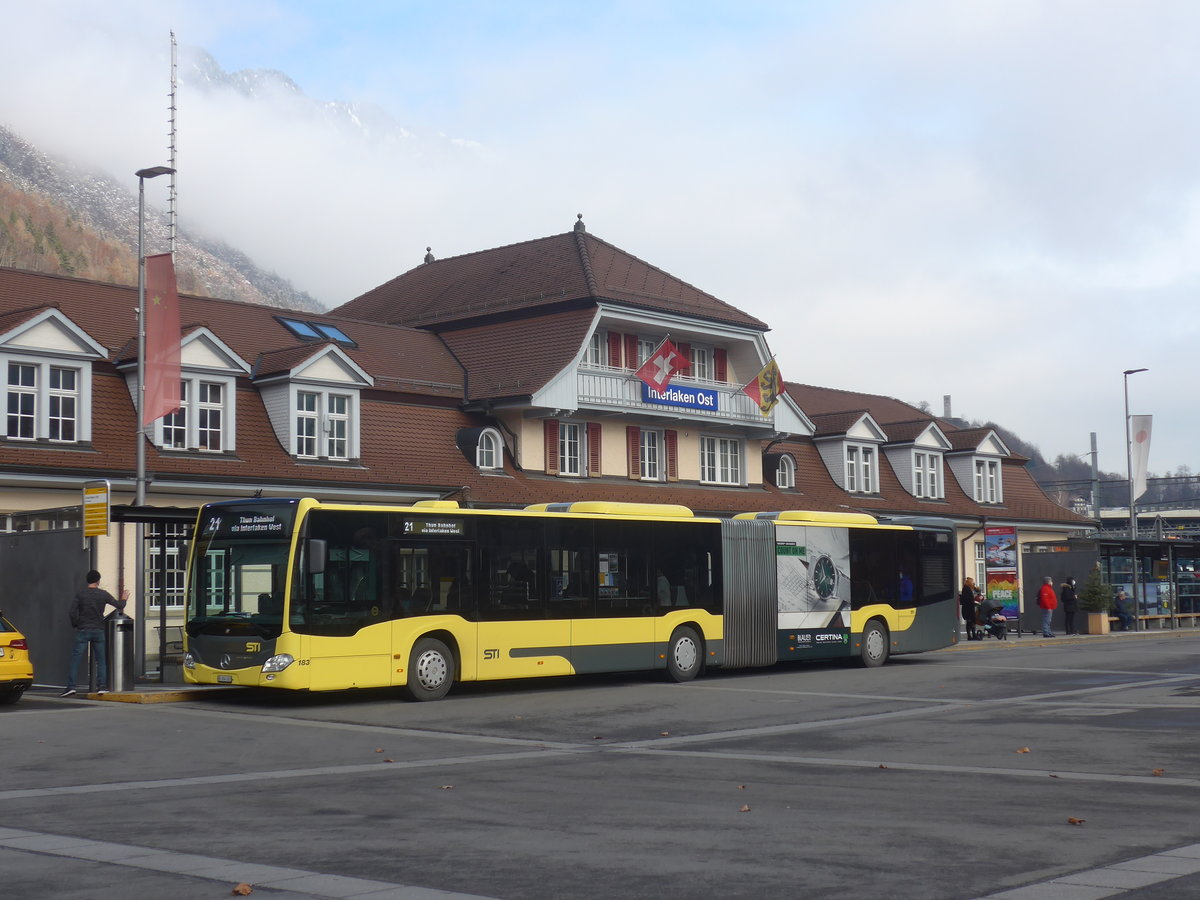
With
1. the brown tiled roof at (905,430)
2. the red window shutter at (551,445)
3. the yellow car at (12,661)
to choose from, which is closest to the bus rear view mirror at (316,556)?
the yellow car at (12,661)

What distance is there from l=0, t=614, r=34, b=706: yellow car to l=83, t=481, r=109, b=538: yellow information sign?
2.19 metres

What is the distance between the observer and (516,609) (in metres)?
22.8

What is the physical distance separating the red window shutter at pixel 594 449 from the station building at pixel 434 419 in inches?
2.2

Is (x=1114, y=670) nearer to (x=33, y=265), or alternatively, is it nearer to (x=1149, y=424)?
(x=1149, y=424)

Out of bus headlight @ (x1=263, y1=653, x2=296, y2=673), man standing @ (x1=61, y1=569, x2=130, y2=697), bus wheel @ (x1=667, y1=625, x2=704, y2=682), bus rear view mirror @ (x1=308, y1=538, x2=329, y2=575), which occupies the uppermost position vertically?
bus rear view mirror @ (x1=308, y1=538, x2=329, y2=575)

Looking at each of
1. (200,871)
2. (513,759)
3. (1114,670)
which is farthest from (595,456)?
(200,871)

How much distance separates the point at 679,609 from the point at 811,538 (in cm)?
412

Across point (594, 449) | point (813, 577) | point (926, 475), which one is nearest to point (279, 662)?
point (813, 577)

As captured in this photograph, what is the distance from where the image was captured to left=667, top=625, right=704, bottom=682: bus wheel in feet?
82.5

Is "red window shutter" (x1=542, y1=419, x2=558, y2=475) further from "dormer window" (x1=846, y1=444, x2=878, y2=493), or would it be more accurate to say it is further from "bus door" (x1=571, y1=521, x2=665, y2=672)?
"bus door" (x1=571, y1=521, x2=665, y2=672)

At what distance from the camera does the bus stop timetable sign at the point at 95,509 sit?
2161 centimetres

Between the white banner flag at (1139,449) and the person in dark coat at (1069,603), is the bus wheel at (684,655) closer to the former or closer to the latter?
the person in dark coat at (1069,603)

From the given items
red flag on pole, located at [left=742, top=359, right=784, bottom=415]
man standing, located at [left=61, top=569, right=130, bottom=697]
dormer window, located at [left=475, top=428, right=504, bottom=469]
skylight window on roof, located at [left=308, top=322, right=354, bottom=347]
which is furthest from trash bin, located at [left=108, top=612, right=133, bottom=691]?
red flag on pole, located at [left=742, top=359, right=784, bottom=415]

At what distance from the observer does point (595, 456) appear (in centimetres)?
4119
